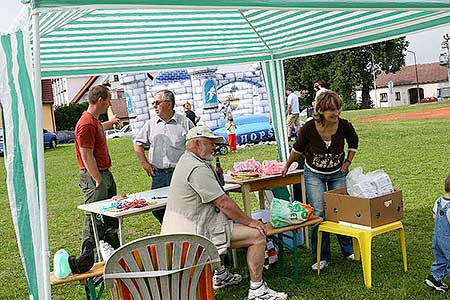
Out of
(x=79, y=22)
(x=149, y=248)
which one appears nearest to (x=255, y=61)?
(x=79, y=22)

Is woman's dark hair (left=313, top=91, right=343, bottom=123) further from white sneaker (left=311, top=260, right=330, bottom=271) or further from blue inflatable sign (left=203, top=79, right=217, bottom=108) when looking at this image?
blue inflatable sign (left=203, top=79, right=217, bottom=108)

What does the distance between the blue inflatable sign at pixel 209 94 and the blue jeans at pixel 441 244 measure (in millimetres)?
14016

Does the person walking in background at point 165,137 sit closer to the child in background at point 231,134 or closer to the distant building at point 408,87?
the child in background at point 231,134

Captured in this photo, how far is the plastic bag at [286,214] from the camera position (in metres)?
4.61

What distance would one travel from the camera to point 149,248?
3361 mm

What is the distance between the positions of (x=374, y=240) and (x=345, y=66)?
1659 inches

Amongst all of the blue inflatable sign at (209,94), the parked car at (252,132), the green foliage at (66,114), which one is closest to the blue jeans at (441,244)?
the parked car at (252,132)

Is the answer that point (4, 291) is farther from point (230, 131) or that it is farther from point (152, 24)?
point (230, 131)

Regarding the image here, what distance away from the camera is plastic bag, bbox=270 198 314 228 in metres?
4.61

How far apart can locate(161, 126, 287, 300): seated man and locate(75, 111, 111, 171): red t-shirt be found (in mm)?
1131

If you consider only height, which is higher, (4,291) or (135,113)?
(135,113)

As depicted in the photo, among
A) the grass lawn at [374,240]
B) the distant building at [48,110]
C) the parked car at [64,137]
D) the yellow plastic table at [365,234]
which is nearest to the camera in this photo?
the yellow plastic table at [365,234]

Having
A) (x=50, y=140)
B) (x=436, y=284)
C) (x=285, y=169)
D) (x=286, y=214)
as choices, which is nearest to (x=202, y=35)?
(x=285, y=169)

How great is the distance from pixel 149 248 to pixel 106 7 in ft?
4.40
